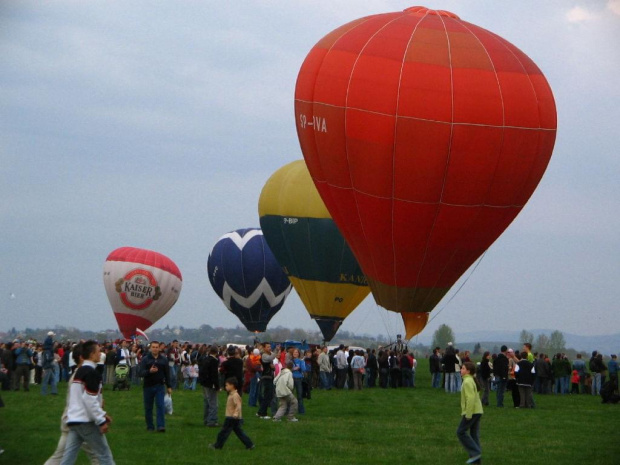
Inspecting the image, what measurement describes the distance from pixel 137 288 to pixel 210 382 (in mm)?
35852

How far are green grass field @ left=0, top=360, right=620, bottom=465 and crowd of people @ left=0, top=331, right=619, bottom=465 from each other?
23.5 inches

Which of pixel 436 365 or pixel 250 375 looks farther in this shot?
pixel 436 365

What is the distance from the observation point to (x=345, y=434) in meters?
19.8

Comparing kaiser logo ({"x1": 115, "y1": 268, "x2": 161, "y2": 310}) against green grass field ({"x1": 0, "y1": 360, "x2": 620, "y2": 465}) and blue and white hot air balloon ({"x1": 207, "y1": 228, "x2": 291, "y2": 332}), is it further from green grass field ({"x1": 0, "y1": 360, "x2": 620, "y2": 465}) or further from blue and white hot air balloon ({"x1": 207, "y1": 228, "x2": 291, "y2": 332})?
green grass field ({"x1": 0, "y1": 360, "x2": 620, "y2": 465})

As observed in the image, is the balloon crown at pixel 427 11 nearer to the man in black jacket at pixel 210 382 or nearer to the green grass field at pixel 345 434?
the green grass field at pixel 345 434

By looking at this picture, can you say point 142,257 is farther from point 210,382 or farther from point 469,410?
point 469,410

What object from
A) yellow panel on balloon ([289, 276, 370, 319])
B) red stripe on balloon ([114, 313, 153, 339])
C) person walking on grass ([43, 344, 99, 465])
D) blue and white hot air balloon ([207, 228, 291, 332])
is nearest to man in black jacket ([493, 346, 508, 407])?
person walking on grass ([43, 344, 99, 465])

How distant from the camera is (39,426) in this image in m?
19.6

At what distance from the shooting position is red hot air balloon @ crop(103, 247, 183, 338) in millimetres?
55344

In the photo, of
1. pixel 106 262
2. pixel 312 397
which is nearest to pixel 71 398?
pixel 312 397

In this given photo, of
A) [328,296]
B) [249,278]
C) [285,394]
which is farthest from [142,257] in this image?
[285,394]

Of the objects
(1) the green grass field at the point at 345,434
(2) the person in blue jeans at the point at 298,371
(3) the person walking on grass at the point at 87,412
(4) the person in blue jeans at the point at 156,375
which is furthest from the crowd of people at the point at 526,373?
(3) the person walking on grass at the point at 87,412

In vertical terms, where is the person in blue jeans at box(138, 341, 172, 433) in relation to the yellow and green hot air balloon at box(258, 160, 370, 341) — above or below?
below

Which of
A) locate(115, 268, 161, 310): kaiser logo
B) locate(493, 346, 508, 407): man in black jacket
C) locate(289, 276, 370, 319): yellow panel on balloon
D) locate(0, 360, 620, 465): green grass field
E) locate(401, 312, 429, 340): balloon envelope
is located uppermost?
locate(115, 268, 161, 310): kaiser logo
